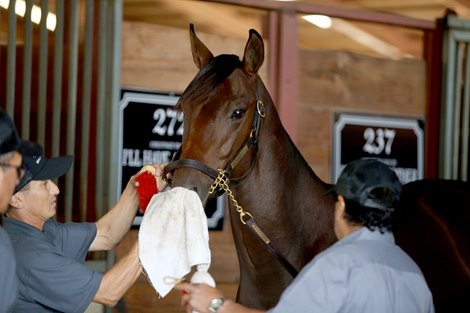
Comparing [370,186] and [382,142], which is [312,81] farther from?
[370,186]

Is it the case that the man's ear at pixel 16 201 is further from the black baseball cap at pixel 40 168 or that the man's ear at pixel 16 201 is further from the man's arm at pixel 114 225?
the man's arm at pixel 114 225

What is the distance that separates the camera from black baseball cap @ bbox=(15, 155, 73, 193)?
2803 mm

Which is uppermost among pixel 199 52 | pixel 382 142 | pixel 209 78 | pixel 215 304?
pixel 199 52

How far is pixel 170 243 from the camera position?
2.66m

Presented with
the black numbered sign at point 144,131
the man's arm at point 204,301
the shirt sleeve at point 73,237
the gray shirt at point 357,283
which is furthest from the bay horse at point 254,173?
the black numbered sign at point 144,131

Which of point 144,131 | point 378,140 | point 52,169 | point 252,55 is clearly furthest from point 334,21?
point 52,169

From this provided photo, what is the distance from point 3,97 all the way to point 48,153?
41 centimetres

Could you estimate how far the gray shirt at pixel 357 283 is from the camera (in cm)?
223

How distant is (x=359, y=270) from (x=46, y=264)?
0.96 meters

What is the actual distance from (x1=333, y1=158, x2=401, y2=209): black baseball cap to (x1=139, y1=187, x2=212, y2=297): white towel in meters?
0.52

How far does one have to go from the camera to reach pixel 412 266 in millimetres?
2396

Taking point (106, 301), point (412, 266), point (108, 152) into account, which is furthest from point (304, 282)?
point (108, 152)

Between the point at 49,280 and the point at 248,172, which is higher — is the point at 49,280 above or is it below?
below

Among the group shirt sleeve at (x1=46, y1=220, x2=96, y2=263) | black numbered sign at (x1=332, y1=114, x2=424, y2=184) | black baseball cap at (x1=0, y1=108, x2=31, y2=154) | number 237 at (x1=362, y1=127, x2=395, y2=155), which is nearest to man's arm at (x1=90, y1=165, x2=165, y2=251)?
shirt sleeve at (x1=46, y1=220, x2=96, y2=263)
